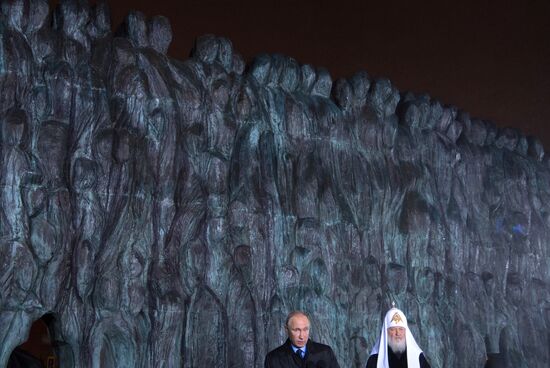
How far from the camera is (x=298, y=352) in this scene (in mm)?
6059

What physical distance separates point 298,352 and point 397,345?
715 mm

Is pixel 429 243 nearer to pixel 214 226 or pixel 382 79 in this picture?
pixel 382 79

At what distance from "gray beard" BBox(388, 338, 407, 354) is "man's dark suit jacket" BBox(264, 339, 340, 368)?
44 centimetres

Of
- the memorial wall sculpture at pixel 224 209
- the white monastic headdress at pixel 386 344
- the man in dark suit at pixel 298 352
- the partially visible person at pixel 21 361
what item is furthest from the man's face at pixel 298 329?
the partially visible person at pixel 21 361

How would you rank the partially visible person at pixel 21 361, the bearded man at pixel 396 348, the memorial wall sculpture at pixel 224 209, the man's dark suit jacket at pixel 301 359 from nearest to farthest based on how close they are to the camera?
the man's dark suit jacket at pixel 301 359 < the bearded man at pixel 396 348 < the memorial wall sculpture at pixel 224 209 < the partially visible person at pixel 21 361

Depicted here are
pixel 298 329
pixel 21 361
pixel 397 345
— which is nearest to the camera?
pixel 298 329

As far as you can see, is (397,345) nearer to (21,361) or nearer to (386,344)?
(386,344)

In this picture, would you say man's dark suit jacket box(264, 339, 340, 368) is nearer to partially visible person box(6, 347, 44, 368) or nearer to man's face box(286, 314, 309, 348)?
man's face box(286, 314, 309, 348)

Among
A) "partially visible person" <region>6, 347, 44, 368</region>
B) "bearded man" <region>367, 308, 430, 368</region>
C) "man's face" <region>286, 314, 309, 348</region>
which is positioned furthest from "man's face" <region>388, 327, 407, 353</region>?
"partially visible person" <region>6, 347, 44, 368</region>

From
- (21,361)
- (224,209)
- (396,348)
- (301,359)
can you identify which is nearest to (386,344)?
(396,348)

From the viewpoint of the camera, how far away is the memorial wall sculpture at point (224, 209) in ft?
29.5

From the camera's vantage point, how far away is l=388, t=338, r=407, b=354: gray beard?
20.6 feet

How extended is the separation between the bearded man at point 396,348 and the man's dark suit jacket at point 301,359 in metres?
0.39

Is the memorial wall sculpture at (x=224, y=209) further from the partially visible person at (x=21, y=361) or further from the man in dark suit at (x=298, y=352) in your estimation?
the man in dark suit at (x=298, y=352)
